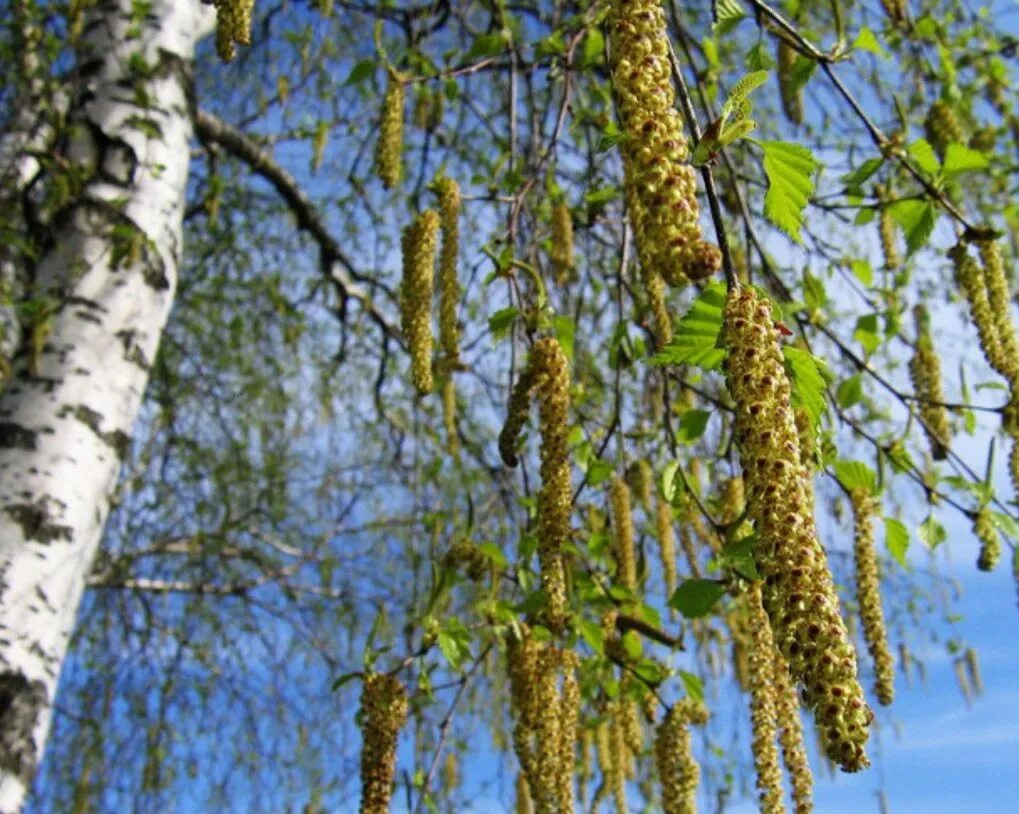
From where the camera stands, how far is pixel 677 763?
1.55 m

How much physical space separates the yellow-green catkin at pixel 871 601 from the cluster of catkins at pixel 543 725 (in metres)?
0.43

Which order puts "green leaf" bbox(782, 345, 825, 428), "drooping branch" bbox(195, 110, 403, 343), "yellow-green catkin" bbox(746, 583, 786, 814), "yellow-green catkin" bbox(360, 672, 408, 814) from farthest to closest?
"drooping branch" bbox(195, 110, 403, 343)
"yellow-green catkin" bbox(360, 672, 408, 814)
"yellow-green catkin" bbox(746, 583, 786, 814)
"green leaf" bbox(782, 345, 825, 428)

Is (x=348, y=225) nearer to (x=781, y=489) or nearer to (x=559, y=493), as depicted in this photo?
(x=559, y=493)

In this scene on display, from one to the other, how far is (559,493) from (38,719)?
1.38 m

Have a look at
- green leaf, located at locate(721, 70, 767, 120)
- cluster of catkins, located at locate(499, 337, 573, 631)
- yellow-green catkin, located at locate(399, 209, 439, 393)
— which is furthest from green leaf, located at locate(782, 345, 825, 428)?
yellow-green catkin, located at locate(399, 209, 439, 393)

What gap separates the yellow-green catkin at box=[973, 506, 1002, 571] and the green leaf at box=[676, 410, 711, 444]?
0.54 meters

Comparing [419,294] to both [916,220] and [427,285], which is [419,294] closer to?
[427,285]

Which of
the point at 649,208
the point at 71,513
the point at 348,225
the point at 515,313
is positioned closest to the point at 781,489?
the point at 649,208

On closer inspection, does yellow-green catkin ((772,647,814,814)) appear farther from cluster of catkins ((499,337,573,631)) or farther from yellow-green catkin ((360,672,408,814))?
yellow-green catkin ((360,672,408,814))

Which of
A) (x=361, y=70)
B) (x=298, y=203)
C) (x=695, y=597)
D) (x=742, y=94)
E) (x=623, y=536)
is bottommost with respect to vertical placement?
(x=695, y=597)

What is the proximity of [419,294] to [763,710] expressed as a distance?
76 cm

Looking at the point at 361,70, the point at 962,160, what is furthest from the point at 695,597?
the point at 361,70

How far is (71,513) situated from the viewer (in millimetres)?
2191

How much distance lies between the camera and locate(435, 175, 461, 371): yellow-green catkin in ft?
5.34
